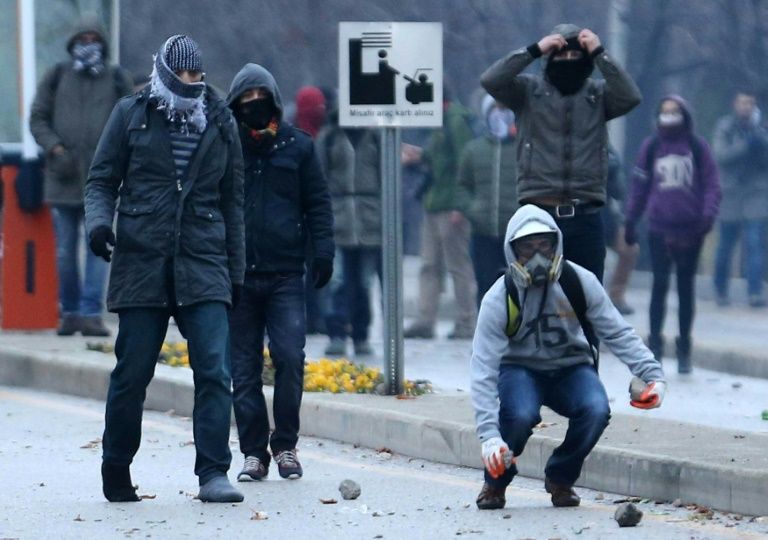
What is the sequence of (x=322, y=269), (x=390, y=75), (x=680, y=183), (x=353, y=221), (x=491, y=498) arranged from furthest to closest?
(x=353, y=221) → (x=680, y=183) → (x=390, y=75) → (x=322, y=269) → (x=491, y=498)

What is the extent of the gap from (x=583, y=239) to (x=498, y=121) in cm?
543

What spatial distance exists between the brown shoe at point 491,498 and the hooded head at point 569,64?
249cm

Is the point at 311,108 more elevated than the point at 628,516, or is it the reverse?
the point at 311,108

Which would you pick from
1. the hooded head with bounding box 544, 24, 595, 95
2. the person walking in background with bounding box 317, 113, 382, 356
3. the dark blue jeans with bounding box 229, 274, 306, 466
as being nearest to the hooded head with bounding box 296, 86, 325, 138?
the person walking in background with bounding box 317, 113, 382, 356

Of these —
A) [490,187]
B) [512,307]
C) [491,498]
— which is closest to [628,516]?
[491,498]

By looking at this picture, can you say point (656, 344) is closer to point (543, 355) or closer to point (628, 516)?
point (543, 355)

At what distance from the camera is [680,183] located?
1388cm

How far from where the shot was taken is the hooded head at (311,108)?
50.9 feet

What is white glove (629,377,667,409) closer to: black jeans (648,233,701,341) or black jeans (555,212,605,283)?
black jeans (555,212,605,283)

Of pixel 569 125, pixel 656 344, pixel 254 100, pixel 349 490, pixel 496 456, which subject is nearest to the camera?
pixel 496 456

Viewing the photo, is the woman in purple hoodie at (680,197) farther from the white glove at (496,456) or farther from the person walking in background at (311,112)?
the white glove at (496,456)

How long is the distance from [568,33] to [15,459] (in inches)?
123

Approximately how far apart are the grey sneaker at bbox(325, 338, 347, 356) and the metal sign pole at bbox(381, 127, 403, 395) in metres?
3.58

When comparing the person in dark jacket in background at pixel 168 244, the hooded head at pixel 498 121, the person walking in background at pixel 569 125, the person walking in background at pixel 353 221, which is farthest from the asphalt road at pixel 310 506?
the hooded head at pixel 498 121
